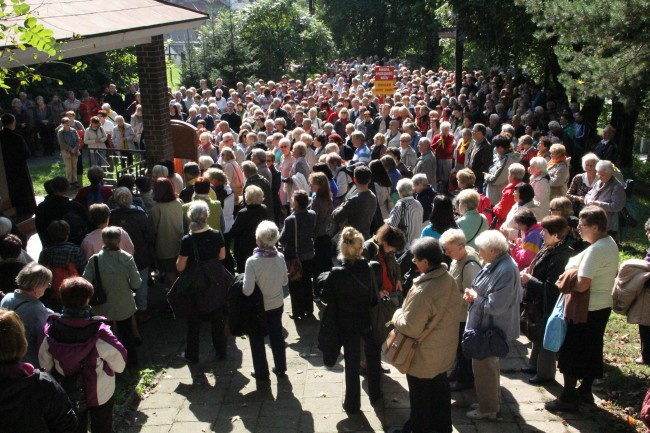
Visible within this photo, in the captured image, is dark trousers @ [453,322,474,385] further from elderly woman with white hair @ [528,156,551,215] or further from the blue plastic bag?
elderly woman with white hair @ [528,156,551,215]

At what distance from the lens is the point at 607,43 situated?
11531 mm

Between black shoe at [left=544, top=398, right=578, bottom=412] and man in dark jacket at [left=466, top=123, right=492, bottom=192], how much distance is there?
6.45 metres

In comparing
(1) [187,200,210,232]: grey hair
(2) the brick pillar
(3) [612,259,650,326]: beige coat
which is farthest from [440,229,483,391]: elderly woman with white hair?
(2) the brick pillar

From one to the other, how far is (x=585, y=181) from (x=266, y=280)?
18.2 ft

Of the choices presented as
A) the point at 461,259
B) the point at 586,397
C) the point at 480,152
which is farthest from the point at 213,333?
the point at 480,152

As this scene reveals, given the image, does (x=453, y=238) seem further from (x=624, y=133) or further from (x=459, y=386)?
(x=624, y=133)

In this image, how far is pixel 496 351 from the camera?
5879 millimetres

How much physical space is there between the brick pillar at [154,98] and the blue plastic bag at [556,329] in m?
7.66

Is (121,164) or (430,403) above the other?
(121,164)

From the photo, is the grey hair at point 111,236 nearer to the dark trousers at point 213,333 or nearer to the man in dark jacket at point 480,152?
the dark trousers at point 213,333

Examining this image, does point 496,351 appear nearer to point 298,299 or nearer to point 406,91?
point 298,299

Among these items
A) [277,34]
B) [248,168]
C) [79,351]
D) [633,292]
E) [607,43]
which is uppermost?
[277,34]

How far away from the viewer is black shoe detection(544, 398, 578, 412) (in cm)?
636

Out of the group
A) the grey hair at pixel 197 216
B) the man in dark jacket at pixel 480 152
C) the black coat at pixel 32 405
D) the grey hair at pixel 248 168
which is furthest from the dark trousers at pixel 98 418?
the man in dark jacket at pixel 480 152
